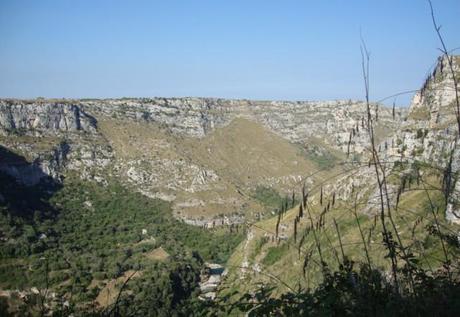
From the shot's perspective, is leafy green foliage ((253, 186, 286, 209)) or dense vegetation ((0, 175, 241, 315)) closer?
dense vegetation ((0, 175, 241, 315))

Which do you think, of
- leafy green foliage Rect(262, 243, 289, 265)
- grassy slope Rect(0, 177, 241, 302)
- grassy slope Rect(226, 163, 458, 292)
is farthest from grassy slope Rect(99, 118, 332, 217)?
grassy slope Rect(226, 163, 458, 292)

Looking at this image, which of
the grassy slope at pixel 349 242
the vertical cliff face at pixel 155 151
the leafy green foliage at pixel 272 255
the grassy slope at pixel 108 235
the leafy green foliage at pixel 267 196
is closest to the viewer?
the grassy slope at pixel 349 242

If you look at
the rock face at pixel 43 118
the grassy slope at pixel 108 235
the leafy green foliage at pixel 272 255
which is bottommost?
the grassy slope at pixel 108 235

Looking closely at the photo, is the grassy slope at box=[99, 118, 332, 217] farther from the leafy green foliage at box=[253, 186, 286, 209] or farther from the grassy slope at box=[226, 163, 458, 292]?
the grassy slope at box=[226, 163, 458, 292]

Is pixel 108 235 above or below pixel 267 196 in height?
above

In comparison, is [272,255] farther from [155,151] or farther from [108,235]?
[155,151]

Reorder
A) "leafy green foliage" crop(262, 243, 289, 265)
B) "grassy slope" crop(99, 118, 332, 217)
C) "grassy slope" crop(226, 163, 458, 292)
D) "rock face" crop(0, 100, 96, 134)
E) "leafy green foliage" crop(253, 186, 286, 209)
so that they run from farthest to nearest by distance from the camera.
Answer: "leafy green foliage" crop(253, 186, 286, 209)
"grassy slope" crop(99, 118, 332, 217)
"rock face" crop(0, 100, 96, 134)
"leafy green foliage" crop(262, 243, 289, 265)
"grassy slope" crop(226, 163, 458, 292)

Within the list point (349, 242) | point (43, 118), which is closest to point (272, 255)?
point (349, 242)

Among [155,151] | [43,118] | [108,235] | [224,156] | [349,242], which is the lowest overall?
[108,235]

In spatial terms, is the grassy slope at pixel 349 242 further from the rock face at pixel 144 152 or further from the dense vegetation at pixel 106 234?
the rock face at pixel 144 152

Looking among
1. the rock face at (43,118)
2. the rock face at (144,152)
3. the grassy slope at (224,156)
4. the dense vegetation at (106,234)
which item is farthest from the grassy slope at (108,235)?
the rock face at (43,118)

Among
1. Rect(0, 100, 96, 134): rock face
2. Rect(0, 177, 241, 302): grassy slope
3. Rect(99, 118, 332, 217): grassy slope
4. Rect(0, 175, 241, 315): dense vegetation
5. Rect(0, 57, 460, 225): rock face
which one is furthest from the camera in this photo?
Rect(99, 118, 332, 217): grassy slope

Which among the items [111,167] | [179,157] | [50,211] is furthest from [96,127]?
[50,211]

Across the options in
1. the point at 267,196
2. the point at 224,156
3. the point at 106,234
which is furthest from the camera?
the point at 224,156
